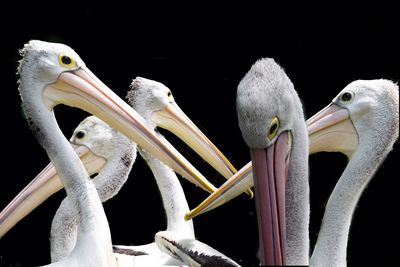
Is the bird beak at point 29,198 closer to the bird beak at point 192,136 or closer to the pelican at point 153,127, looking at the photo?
the pelican at point 153,127

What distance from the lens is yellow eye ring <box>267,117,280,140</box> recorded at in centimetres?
309

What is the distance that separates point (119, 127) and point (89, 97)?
215 mm

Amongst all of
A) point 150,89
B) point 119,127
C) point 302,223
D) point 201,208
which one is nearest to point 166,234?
point 201,208

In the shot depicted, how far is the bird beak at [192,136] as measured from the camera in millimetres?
5559

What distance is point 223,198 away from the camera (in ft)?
15.4

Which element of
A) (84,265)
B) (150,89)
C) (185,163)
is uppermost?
(150,89)

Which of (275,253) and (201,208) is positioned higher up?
(201,208)

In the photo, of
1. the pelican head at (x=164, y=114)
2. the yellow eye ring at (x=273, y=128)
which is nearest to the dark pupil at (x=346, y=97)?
the pelican head at (x=164, y=114)

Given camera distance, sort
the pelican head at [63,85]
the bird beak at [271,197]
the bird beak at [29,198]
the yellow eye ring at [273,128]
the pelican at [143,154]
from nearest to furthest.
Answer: the bird beak at [271,197]
the yellow eye ring at [273,128]
the pelican head at [63,85]
the bird beak at [29,198]
the pelican at [143,154]

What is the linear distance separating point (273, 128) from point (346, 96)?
5.18 ft

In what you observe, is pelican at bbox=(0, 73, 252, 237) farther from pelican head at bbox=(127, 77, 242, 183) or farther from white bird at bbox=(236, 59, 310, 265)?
white bird at bbox=(236, 59, 310, 265)

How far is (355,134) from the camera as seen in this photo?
182 inches

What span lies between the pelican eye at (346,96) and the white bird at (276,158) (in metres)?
1.40

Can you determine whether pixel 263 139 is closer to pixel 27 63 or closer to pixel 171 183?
pixel 27 63
